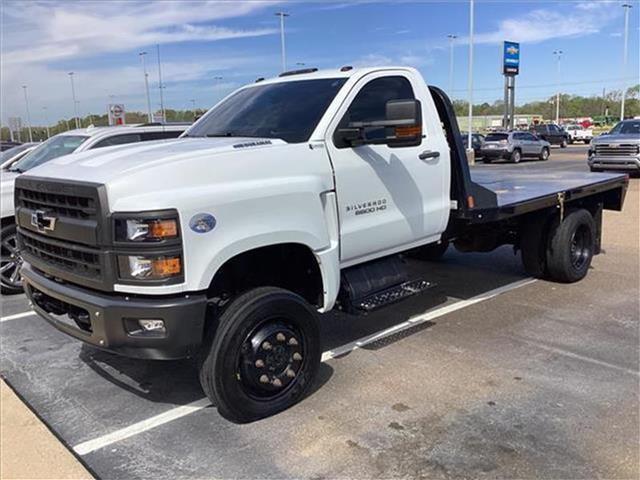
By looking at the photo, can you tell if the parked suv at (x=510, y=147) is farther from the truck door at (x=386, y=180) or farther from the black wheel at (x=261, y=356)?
the black wheel at (x=261, y=356)

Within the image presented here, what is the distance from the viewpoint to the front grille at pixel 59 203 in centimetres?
345

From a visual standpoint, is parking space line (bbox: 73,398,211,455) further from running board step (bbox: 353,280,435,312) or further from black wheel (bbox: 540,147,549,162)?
black wheel (bbox: 540,147,549,162)

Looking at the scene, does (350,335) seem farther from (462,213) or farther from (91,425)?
(91,425)

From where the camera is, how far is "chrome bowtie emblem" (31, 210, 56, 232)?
3.74 m

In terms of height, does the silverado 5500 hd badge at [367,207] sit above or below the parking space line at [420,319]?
above

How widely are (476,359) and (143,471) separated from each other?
2.74 m

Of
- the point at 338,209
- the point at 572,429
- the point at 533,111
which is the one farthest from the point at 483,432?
the point at 533,111

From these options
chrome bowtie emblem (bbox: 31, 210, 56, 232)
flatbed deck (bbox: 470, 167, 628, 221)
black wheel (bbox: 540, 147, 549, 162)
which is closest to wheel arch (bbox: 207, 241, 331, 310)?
chrome bowtie emblem (bbox: 31, 210, 56, 232)

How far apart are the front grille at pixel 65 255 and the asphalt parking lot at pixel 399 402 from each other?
1035mm

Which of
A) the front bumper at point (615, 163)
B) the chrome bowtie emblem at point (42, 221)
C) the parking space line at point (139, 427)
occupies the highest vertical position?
the chrome bowtie emblem at point (42, 221)

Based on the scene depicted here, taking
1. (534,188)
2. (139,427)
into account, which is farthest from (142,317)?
(534,188)

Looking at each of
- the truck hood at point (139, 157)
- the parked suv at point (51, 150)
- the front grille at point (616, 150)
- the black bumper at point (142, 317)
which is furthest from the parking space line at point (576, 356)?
the front grille at point (616, 150)

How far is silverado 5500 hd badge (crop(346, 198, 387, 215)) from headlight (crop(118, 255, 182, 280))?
4.90 ft

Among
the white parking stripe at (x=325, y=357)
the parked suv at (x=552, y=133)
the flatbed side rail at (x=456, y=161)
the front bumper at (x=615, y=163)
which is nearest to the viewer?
the white parking stripe at (x=325, y=357)
